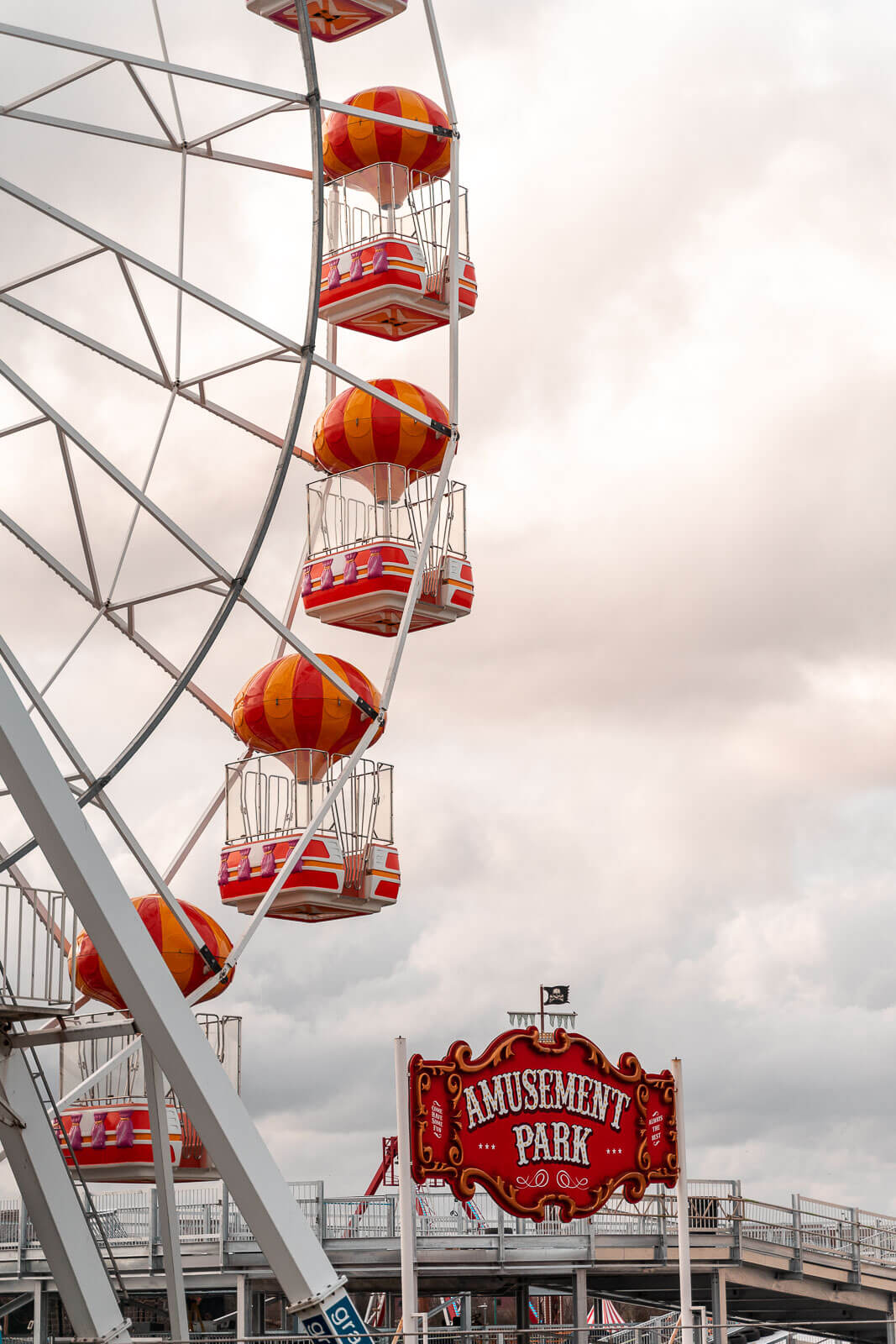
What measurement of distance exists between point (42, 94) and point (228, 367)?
4.34m

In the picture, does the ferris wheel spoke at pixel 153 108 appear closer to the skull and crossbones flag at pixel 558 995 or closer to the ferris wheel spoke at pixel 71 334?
the ferris wheel spoke at pixel 71 334

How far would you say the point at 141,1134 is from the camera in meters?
22.6

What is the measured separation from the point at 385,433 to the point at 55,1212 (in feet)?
41.3

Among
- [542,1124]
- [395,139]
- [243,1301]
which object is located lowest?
[243,1301]

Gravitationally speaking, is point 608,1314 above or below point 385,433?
below

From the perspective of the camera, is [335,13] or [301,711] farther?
[335,13]

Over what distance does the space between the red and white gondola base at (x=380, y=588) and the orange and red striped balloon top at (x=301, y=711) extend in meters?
1.17

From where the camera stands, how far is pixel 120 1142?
22641 millimetres

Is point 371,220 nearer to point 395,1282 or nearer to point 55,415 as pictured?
point 55,415

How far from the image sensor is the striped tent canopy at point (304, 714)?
24.0m

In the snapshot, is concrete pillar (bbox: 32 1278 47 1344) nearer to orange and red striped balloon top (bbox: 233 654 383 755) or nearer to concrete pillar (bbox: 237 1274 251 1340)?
concrete pillar (bbox: 237 1274 251 1340)

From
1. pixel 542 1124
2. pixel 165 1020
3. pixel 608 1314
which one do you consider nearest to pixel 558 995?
pixel 542 1124

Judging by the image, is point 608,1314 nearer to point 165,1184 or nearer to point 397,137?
point 397,137

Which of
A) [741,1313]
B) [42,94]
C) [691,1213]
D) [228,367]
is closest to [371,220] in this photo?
[228,367]
